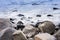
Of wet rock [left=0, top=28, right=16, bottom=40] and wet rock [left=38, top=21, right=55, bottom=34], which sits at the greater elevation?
wet rock [left=0, top=28, right=16, bottom=40]

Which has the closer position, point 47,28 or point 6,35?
point 6,35

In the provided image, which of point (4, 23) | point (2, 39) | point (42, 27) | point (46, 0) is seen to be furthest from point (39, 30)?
point (46, 0)

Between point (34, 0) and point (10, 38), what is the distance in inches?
489

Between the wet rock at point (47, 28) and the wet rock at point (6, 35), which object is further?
the wet rock at point (47, 28)

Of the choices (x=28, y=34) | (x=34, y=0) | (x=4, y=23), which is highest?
(x=4, y=23)

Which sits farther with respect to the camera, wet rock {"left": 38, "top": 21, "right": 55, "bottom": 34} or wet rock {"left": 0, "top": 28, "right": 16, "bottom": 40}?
wet rock {"left": 38, "top": 21, "right": 55, "bottom": 34}

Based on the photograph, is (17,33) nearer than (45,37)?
No

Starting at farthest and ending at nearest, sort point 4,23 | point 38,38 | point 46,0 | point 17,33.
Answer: point 46,0
point 4,23
point 17,33
point 38,38

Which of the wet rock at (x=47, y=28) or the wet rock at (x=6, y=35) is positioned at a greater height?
the wet rock at (x=6, y=35)

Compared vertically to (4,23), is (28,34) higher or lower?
lower

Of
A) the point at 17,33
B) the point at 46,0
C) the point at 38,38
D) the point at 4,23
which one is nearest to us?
the point at 38,38

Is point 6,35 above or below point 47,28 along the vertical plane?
above

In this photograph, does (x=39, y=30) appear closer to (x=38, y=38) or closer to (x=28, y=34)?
(x=28, y=34)

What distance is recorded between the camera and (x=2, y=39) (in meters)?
4.48
